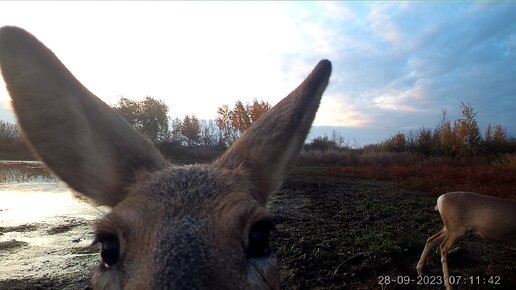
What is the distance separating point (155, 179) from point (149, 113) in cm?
7343

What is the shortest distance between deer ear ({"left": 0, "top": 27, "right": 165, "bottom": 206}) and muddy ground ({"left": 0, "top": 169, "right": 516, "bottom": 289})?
328cm

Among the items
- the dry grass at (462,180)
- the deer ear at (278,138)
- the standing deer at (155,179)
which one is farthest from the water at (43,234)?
the dry grass at (462,180)

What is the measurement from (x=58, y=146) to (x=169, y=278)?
1.57m

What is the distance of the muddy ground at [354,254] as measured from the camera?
7875 mm

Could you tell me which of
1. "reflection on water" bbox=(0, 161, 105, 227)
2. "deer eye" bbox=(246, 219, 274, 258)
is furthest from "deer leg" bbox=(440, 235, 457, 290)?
"reflection on water" bbox=(0, 161, 105, 227)

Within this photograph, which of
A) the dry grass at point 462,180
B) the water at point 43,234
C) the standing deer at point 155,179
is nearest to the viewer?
the standing deer at point 155,179

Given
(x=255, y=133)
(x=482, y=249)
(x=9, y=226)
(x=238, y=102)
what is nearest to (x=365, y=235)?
(x=482, y=249)

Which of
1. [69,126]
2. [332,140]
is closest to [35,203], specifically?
[69,126]

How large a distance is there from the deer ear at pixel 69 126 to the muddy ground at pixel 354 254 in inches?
129

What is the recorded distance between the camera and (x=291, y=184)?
82.6 ft

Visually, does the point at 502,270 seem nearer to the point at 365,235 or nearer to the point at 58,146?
the point at 365,235

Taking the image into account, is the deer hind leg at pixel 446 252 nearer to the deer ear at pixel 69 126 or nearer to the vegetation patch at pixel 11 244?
the deer ear at pixel 69 126

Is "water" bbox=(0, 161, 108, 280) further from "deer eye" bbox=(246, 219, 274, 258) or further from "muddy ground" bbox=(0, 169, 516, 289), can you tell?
"deer eye" bbox=(246, 219, 274, 258)

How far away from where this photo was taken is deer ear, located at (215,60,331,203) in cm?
297
